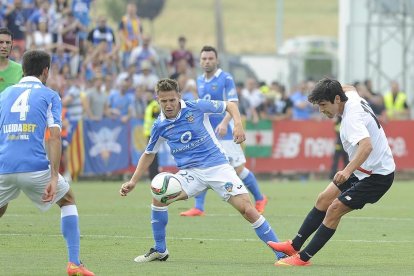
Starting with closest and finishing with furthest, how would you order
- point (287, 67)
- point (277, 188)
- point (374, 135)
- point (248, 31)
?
point (374, 135), point (277, 188), point (287, 67), point (248, 31)

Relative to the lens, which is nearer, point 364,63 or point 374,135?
point 374,135

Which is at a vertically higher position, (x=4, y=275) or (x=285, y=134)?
(x=4, y=275)

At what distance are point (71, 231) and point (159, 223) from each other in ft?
5.46

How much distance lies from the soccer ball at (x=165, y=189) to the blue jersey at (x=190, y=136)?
0.32 m

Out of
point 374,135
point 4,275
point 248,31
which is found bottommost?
point 248,31

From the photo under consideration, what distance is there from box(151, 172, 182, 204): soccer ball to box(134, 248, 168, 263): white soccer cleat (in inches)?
23.2

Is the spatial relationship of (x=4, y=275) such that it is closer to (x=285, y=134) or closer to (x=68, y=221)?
(x=68, y=221)

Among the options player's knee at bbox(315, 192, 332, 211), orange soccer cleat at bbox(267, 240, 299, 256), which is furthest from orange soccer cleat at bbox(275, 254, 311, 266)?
player's knee at bbox(315, 192, 332, 211)

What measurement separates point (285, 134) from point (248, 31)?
238ft

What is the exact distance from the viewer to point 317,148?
27.9 meters

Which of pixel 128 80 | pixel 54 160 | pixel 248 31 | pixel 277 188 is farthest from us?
pixel 248 31

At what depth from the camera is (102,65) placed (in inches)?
1065

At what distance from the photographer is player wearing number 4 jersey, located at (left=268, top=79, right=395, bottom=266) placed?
34.4 feet

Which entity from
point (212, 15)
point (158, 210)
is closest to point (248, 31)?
point (212, 15)
